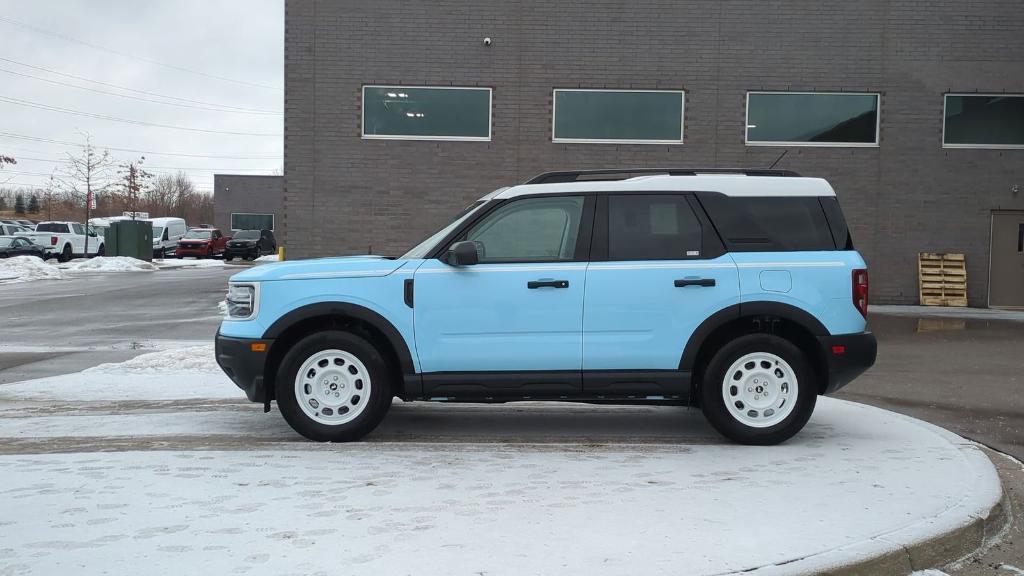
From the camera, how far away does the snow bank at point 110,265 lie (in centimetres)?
3303

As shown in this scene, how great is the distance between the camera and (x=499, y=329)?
610 centimetres

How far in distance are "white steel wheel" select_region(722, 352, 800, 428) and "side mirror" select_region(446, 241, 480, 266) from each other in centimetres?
200

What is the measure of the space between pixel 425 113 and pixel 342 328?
11713 mm

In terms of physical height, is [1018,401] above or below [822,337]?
below

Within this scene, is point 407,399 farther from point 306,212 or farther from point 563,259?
point 306,212

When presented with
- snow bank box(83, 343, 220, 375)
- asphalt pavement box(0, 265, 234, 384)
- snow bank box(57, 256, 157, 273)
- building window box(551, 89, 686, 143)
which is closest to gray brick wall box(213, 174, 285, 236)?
snow bank box(57, 256, 157, 273)

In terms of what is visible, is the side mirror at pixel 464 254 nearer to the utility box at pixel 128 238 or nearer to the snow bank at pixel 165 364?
the snow bank at pixel 165 364

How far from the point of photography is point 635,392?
20.4ft

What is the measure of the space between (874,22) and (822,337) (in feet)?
44.6

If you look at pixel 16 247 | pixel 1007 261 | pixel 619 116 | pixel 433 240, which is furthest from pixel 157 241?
pixel 433 240

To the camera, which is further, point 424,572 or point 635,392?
point 635,392

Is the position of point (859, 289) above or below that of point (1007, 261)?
below

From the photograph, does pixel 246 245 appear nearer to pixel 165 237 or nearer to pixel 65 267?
pixel 165 237

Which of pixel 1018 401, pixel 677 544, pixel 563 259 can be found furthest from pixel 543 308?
pixel 1018 401
